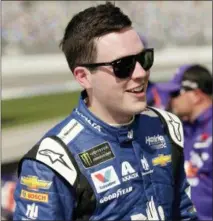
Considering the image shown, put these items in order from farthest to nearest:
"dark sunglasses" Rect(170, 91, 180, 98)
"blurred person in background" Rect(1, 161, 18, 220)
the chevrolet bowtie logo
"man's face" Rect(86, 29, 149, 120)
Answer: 1. "blurred person in background" Rect(1, 161, 18, 220)
2. "dark sunglasses" Rect(170, 91, 180, 98)
3. the chevrolet bowtie logo
4. "man's face" Rect(86, 29, 149, 120)

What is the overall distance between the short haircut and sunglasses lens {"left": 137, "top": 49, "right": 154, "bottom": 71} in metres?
0.12

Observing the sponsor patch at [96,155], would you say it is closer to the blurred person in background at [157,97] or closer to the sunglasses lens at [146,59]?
the sunglasses lens at [146,59]

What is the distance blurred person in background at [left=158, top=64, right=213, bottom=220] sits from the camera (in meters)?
4.04

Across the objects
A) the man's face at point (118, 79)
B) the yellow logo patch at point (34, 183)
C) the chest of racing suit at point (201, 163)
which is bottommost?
the chest of racing suit at point (201, 163)

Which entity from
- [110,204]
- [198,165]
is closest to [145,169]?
[110,204]

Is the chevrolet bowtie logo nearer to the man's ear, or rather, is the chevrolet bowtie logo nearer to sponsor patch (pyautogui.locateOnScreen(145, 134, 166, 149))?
sponsor patch (pyautogui.locateOnScreen(145, 134, 166, 149))

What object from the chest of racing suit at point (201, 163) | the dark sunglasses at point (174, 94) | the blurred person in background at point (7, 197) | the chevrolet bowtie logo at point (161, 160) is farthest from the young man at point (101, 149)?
the blurred person in background at point (7, 197)

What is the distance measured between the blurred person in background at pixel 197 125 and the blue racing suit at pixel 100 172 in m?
1.66

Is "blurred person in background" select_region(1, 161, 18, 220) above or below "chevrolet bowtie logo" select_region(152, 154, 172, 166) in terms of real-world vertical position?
below

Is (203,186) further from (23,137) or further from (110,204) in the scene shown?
(23,137)

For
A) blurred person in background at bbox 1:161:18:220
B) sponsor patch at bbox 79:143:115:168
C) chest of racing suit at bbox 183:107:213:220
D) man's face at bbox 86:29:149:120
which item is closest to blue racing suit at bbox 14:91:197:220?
sponsor patch at bbox 79:143:115:168

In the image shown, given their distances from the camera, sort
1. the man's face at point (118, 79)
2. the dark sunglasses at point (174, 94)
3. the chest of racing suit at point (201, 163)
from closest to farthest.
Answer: the man's face at point (118, 79), the chest of racing suit at point (201, 163), the dark sunglasses at point (174, 94)

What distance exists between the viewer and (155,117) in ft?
7.97

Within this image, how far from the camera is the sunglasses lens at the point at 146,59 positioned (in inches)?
86.4
